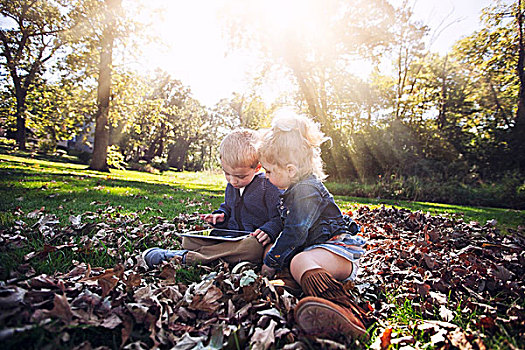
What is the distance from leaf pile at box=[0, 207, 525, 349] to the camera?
1.35m

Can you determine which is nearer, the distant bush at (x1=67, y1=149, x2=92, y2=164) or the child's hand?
the child's hand

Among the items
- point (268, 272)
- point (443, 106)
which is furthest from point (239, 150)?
point (443, 106)

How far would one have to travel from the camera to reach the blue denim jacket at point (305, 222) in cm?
208

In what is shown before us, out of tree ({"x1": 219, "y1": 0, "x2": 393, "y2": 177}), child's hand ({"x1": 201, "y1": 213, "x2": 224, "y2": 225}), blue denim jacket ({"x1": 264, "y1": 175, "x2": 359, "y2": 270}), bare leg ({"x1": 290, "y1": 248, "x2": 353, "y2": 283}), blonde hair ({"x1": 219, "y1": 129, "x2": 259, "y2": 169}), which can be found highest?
tree ({"x1": 219, "y1": 0, "x2": 393, "y2": 177})

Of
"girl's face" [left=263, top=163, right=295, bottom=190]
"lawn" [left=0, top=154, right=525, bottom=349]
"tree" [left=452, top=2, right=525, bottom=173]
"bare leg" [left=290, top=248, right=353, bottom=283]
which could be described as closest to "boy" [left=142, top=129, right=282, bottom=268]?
"lawn" [left=0, top=154, right=525, bottom=349]

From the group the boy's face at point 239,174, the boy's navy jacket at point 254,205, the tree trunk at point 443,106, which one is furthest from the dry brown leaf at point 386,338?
the tree trunk at point 443,106

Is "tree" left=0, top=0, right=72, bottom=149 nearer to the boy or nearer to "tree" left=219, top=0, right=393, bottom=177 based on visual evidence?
"tree" left=219, top=0, right=393, bottom=177

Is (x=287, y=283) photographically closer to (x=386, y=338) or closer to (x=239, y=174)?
(x=386, y=338)

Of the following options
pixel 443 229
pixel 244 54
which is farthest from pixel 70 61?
pixel 443 229

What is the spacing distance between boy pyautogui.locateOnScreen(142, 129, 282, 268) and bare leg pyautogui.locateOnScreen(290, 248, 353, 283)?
1.85ft

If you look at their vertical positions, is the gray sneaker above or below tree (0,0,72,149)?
below

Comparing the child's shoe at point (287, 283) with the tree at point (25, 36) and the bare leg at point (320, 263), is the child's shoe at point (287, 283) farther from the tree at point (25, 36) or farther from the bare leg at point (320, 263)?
the tree at point (25, 36)

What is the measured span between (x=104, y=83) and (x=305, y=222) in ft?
43.6

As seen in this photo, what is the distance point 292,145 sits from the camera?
228cm
